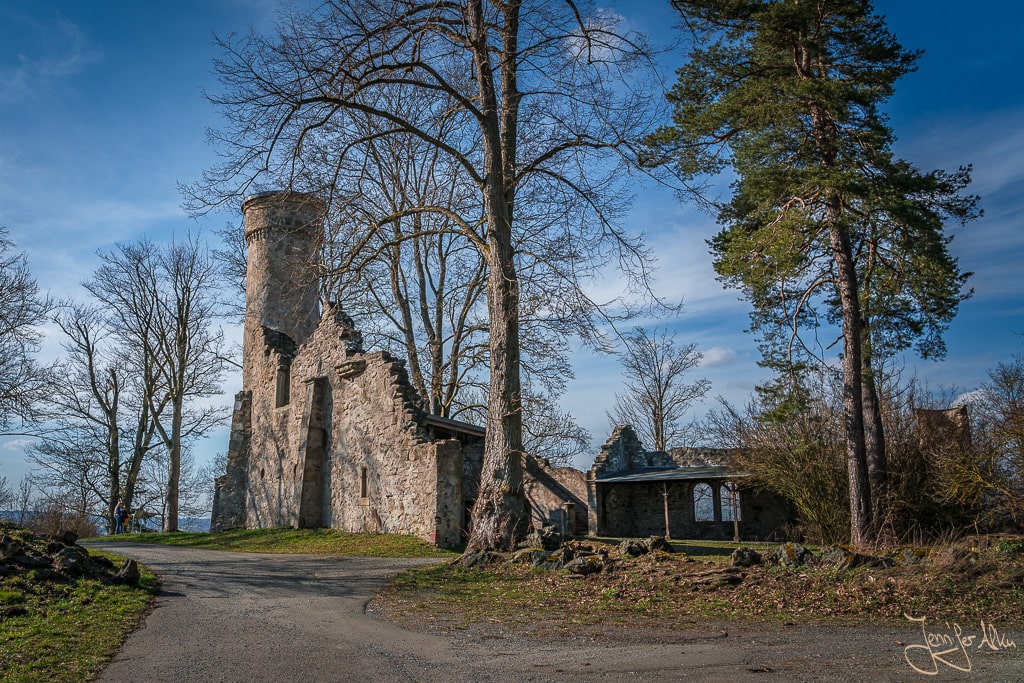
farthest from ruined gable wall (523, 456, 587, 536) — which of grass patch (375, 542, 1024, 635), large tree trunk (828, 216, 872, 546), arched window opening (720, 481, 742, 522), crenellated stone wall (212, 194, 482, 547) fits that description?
grass patch (375, 542, 1024, 635)

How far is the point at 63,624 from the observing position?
7434mm

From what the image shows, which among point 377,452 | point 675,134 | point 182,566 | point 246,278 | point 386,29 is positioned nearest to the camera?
point 386,29

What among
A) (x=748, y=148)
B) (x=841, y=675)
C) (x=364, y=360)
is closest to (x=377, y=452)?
(x=364, y=360)

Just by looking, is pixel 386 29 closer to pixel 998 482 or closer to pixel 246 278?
pixel 998 482

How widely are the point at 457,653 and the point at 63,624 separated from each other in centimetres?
412

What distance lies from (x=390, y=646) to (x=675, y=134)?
39.6ft

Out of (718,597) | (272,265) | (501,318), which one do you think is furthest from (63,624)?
(272,265)

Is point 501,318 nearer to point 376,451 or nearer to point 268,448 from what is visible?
point 376,451

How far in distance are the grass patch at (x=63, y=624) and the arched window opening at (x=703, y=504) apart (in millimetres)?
18667

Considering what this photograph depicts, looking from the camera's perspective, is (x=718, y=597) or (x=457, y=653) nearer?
(x=457, y=653)

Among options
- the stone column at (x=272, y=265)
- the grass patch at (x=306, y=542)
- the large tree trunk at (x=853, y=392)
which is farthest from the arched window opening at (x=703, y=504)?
the stone column at (x=272, y=265)

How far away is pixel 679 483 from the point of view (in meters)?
24.9

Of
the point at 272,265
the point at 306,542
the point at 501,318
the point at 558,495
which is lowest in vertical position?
the point at 306,542

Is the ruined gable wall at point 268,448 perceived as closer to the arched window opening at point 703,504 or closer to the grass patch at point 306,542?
the grass patch at point 306,542
